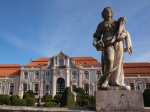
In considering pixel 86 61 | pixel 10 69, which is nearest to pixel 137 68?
pixel 86 61

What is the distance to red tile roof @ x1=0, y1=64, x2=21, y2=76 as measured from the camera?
155 feet

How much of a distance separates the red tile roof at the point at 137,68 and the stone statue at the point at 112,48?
135ft

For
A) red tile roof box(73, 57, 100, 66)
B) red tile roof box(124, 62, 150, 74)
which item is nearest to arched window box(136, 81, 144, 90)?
red tile roof box(124, 62, 150, 74)

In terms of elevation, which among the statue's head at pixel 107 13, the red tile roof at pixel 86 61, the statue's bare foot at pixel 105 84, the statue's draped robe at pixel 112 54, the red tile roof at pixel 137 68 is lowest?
the statue's bare foot at pixel 105 84

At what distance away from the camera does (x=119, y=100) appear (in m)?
4.17

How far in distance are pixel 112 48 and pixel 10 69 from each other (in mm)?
47767

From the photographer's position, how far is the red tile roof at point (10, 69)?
47375mm

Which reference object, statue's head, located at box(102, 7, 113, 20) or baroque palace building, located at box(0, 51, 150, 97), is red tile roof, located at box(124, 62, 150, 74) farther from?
statue's head, located at box(102, 7, 113, 20)

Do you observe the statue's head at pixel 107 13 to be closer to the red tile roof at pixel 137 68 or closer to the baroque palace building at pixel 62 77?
the baroque palace building at pixel 62 77

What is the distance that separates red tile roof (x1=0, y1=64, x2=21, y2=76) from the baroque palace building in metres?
0.79

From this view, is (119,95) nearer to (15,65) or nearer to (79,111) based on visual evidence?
(79,111)

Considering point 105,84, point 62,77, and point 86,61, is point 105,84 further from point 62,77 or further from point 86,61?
point 86,61

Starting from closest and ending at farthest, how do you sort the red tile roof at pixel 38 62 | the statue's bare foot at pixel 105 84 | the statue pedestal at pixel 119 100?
the statue pedestal at pixel 119 100 → the statue's bare foot at pixel 105 84 → the red tile roof at pixel 38 62

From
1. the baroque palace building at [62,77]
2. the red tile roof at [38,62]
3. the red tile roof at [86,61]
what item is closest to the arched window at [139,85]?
the baroque palace building at [62,77]
